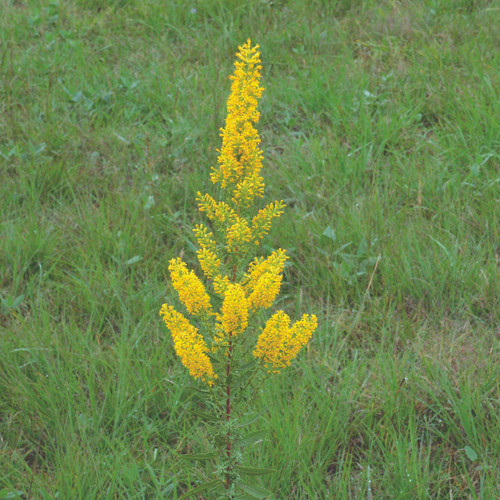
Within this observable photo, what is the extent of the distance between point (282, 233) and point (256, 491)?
5.24 feet

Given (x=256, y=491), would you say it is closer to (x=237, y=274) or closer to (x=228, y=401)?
(x=228, y=401)

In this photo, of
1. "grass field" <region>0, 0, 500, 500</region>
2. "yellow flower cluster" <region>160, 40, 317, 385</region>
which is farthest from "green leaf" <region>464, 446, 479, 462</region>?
"yellow flower cluster" <region>160, 40, 317, 385</region>

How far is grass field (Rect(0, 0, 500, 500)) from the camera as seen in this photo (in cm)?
227

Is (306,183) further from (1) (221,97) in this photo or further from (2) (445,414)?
(2) (445,414)

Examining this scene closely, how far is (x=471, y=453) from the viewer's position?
7.24 feet

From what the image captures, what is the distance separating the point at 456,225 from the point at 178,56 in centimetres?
241

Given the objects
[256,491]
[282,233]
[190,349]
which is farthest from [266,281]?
[282,233]

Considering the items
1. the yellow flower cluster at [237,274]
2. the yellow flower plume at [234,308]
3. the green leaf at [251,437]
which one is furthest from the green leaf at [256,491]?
the yellow flower plume at [234,308]

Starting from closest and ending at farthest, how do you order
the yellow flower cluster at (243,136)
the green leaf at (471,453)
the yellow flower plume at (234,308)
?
the yellow flower plume at (234,308), the yellow flower cluster at (243,136), the green leaf at (471,453)

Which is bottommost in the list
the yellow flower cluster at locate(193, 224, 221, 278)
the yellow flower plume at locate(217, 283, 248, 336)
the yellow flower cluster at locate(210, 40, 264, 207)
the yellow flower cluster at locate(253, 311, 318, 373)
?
the yellow flower cluster at locate(253, 311, 318, 373)

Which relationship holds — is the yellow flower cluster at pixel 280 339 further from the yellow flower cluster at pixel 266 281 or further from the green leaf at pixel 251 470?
the green leaf at pixel 251 470

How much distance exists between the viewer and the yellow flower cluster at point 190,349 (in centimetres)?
156

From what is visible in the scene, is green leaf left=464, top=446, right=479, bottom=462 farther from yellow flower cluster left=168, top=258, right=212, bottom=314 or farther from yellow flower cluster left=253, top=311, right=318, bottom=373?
yellow flower cluster left=168, top=258, right=212, bottom=314

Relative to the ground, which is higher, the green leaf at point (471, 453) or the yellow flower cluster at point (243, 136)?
the yellow flower cluster at point (243, 136)
